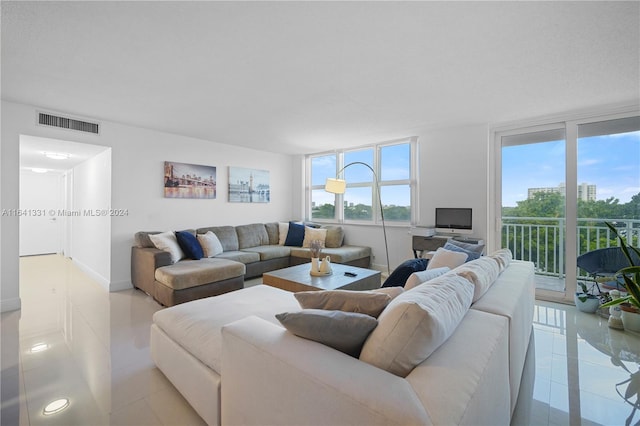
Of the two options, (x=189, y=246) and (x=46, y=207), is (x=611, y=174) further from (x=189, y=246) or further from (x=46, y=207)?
(x=46, y=207)

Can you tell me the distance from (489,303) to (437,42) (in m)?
1.78

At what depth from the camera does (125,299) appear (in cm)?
357

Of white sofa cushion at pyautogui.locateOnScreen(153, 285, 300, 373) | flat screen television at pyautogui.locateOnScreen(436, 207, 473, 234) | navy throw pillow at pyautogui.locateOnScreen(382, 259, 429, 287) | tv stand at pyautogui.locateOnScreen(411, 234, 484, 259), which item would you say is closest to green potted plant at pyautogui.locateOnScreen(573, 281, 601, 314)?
tv stand at pyautogui.locateOnScreen(411, 234, 484, 259)

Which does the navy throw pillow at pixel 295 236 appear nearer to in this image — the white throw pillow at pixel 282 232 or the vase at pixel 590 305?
the white throw pillow at pixel 282 232

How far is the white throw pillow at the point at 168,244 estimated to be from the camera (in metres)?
3.72

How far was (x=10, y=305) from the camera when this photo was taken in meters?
3.15

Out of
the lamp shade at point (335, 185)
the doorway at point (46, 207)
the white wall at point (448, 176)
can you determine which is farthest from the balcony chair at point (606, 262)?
the doorway at point (46, 207)

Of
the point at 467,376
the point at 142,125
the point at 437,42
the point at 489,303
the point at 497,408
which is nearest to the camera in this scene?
the point at 467,376

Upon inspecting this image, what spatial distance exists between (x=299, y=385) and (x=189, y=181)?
4.43m

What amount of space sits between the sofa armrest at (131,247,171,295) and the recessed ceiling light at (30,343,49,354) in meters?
1.17

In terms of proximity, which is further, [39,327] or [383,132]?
[383,132]

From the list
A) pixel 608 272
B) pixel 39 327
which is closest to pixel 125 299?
pixel 39 327

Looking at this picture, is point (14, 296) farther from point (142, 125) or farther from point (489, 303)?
point (489, 303)

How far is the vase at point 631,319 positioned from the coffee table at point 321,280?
234cm
